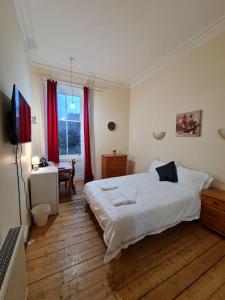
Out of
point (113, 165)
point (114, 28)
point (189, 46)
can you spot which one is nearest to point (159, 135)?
point (113, 165)

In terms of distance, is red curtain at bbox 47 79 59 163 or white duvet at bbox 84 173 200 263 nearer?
white duvet at bbox 84 173 200 263

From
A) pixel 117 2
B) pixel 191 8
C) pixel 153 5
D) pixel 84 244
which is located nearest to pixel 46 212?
pixel 84 244

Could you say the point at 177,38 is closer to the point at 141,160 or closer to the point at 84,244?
the point at 141,160

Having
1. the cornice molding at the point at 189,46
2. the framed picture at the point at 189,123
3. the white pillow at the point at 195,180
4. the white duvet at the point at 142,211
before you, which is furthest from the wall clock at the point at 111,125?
the white pillow at the point at 195,180

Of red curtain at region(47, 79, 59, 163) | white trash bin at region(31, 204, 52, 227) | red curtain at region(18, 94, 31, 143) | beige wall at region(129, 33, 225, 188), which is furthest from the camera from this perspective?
red curtain at region(47, 79, 59, 163)

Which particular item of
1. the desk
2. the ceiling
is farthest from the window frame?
the desk

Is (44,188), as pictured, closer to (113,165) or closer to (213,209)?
(113,165)

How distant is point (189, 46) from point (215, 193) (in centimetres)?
266

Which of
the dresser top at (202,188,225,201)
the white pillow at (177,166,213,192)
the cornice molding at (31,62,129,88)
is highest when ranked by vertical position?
the cornice molding at (31,62,129,88)

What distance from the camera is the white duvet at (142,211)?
1612 mm

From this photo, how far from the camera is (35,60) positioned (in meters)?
3.21

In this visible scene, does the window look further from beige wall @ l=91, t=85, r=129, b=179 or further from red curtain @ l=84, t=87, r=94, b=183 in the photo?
beige wall @ l=91, t=85, r=129, b=179

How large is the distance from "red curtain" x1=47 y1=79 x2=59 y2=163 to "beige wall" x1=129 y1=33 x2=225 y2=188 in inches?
93.4

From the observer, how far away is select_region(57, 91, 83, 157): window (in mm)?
4035
